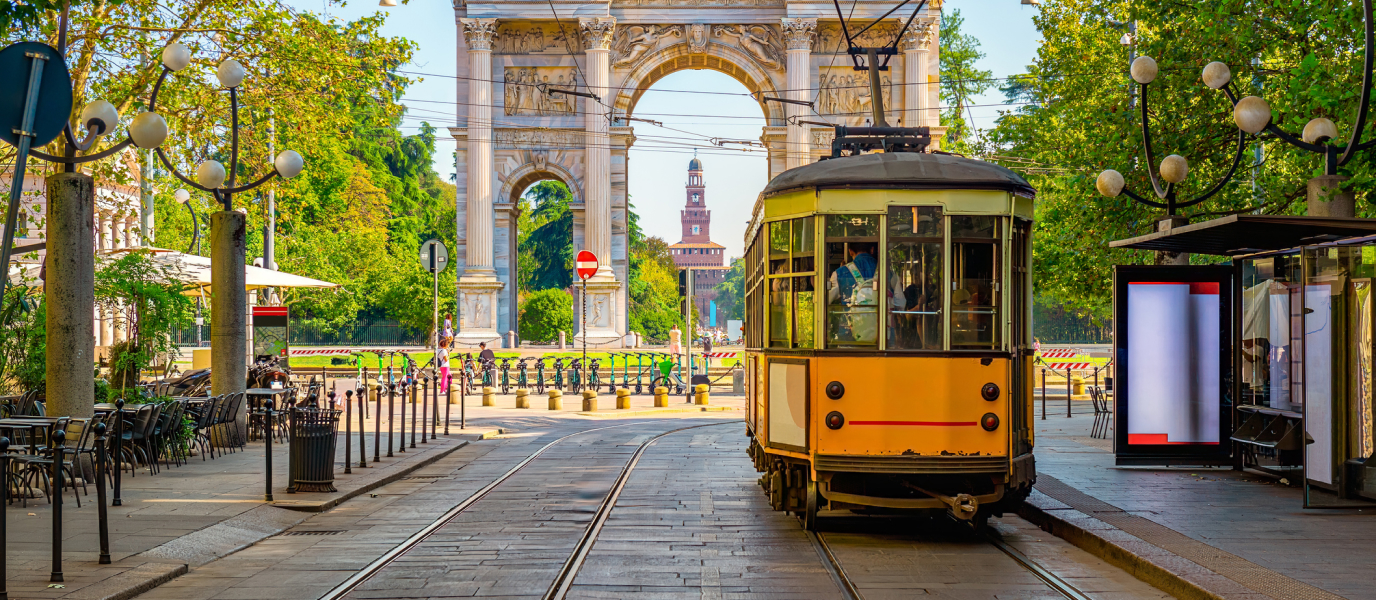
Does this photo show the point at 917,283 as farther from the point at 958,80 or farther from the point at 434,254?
the point at 958,80

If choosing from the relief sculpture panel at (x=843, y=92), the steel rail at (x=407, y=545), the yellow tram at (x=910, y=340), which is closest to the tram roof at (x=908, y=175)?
the yellow tram at (x=910, y=340)

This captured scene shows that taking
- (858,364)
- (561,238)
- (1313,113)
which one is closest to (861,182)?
(858,364)

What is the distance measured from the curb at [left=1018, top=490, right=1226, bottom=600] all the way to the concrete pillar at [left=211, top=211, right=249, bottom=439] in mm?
10630

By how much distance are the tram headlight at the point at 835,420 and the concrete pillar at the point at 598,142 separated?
40996 mm

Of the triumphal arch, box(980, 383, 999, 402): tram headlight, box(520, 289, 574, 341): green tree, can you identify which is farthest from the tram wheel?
box(520, 289, 574, 341): green tree

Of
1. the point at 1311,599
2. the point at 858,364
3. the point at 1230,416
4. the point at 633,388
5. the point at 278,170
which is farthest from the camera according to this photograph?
the point at 633,388

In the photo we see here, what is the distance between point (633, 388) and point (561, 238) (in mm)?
43033

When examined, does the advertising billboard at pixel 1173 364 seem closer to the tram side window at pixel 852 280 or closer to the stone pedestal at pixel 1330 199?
the stone pedestal at pixel 1330 199

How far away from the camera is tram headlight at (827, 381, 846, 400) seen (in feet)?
32.3

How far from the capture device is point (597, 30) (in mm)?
50500

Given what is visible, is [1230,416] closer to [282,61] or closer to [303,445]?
[303,445]

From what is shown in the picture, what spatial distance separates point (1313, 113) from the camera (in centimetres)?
1538

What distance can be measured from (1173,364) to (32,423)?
11037mm

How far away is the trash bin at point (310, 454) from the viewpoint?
41.6 feet
